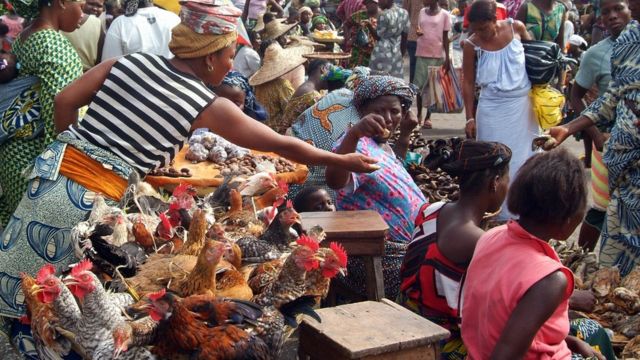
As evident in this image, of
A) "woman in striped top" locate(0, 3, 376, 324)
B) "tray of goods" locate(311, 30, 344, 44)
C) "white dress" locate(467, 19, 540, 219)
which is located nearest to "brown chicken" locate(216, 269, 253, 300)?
"woman in striped top" locate(0, 3, 376, 324)

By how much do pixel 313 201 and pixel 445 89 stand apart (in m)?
6.34

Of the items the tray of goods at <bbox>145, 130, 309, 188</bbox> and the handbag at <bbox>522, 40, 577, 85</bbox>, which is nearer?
the tray of goods at <bbox>145, 130, 309, 188</bbox>

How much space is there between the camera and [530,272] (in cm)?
242

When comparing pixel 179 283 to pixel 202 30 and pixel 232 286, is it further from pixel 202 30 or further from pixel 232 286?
pixel 202 30

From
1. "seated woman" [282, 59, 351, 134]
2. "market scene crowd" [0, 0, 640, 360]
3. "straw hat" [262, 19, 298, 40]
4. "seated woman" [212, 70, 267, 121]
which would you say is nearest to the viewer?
"market scene crowd" [0, 0, 640, 360]

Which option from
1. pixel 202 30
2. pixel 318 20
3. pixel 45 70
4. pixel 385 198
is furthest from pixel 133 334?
pixel 318 20

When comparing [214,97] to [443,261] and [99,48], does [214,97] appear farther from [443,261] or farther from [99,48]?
[99,48]

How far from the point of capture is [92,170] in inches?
141

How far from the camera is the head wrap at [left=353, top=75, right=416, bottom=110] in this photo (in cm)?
489

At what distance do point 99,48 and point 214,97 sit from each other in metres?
5.01

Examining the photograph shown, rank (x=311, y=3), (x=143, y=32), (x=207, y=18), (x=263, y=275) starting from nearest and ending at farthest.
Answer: (x=263, y=275) < (x=207, y=18) < (x=143, y=32) < (x=311, y=3)

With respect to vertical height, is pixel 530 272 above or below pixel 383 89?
above

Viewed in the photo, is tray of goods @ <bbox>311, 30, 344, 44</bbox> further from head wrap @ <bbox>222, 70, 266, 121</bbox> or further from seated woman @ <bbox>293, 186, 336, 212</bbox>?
seated woman @ <bbox>293, 186, 336, 212</bbox>

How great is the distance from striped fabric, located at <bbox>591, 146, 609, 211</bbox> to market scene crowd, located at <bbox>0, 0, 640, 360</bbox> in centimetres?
1
